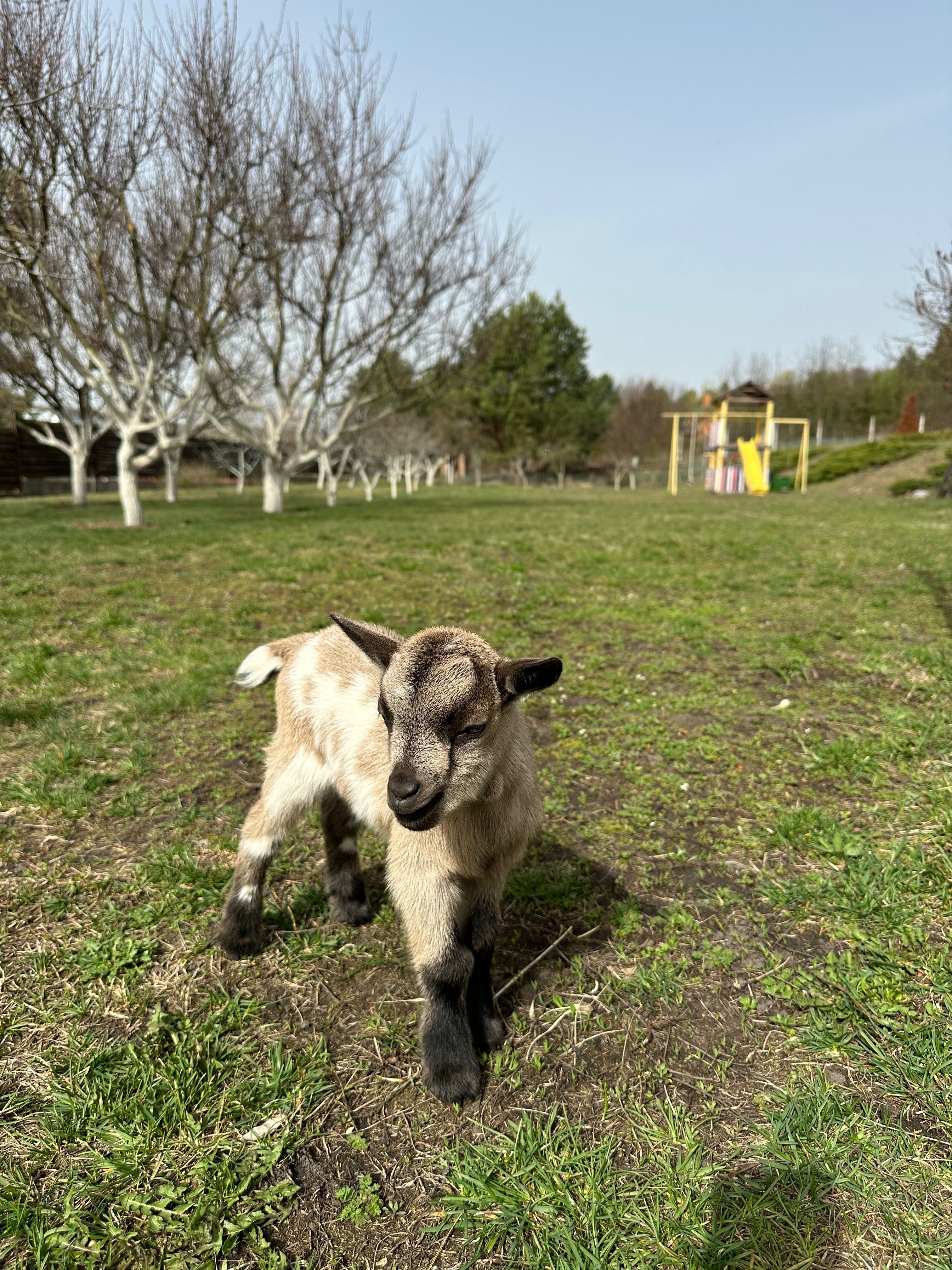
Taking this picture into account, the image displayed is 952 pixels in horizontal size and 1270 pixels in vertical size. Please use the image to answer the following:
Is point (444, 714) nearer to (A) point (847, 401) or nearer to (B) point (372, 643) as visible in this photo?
(B) point (372, 643)

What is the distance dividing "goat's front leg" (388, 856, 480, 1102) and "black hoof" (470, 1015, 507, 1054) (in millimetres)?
76

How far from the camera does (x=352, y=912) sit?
3.00 m

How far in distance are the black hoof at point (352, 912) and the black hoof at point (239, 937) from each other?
1.09 feet

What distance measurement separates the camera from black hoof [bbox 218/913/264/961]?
109 inches

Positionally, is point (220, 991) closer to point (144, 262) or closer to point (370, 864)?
point (370, 864)

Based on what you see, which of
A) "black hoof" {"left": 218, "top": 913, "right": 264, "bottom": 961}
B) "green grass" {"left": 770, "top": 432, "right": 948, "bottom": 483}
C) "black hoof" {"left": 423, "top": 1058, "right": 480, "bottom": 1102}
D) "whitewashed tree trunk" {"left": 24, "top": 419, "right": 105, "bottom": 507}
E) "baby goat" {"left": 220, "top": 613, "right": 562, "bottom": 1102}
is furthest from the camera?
"green grass" {"left": 770, "top": 432, "right": 948, "bottom": 483}

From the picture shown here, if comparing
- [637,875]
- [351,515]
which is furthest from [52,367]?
[637,875]

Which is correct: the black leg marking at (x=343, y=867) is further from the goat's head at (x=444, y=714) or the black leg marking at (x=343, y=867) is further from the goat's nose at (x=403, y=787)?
the goat's nose at (x=403, y=787)

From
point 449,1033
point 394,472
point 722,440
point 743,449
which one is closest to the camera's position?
point 449,1033

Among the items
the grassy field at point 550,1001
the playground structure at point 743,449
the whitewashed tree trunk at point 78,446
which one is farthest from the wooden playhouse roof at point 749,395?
the grassy field at point 550,1001

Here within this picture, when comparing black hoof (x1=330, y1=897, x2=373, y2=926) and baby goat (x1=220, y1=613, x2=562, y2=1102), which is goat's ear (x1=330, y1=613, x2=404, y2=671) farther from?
black hoof (x1=330, y1=897, x2=373, y2=926)

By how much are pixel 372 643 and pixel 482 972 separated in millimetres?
1268

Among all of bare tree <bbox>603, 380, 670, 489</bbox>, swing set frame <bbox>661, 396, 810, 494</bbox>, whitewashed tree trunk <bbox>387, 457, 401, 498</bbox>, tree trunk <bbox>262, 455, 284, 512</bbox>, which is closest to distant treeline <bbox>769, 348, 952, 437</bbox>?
bare tree <bbox>603, 380, 670, 489</bbox>

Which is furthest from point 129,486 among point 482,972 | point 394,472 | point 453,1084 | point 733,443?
point 733,443
